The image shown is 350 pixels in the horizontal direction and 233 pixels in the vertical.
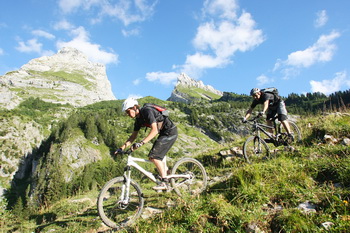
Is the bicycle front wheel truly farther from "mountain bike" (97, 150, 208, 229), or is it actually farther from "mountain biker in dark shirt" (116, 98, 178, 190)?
"mountain biker in dark shirt" (116, 98, 178, 190)

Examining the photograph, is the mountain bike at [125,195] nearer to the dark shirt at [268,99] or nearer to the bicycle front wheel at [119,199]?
the bicycle front wheel at [119,199]

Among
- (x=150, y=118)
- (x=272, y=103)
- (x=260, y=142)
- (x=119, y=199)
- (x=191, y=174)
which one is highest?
(x=272, y=103)

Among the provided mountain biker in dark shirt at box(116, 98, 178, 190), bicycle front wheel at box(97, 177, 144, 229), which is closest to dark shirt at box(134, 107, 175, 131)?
mountain biker in dark shirt at box(116, 98, 178, 190)

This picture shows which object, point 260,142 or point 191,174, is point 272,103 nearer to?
point 260,142

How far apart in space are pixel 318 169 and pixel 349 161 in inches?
29.7

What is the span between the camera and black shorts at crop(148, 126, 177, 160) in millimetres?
6728

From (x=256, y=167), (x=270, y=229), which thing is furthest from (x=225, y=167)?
Result: (x=270, y=229)

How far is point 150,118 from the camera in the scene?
6477mm

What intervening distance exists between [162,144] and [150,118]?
3.44ft

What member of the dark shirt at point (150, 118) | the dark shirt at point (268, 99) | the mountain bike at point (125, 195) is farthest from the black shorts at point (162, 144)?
the dark shirt at point (268, 99)

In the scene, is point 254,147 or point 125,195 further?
point 254,147

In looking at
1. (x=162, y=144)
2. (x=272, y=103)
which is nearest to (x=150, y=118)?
(x=162, y=144)

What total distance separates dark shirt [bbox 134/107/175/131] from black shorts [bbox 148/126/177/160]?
0.19 meters

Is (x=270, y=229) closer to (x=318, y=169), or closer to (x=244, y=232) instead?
(x=244, y=232)
